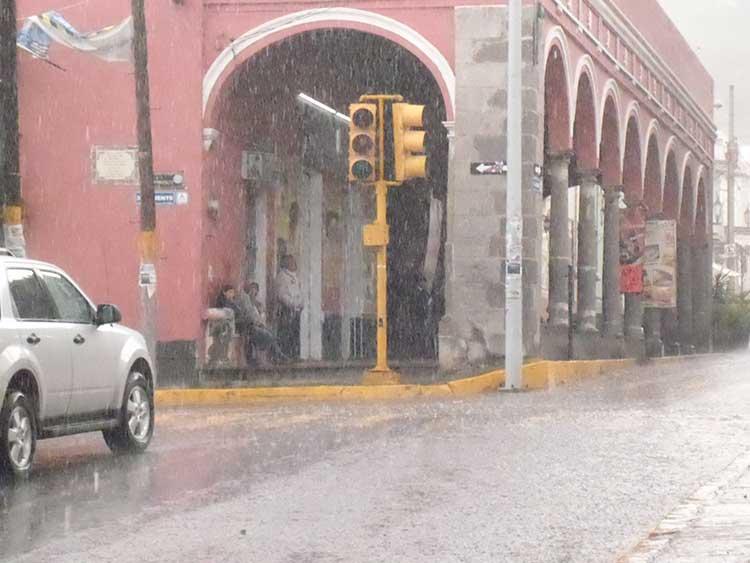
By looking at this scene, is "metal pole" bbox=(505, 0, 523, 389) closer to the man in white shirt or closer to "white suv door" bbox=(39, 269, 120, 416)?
the man in white shirt

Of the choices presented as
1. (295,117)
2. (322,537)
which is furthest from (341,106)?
(322,537)

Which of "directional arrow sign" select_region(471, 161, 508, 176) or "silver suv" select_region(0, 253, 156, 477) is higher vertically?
"directional arrow sign" select_region(471, 161, 508, 176)

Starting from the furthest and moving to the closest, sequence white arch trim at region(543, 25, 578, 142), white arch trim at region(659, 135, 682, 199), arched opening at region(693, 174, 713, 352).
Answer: arched opening at region(693, 174, 713, 352) → white arch trim at region(659, 135, 682, 199) → white arch trim at region(543, 25, 578, 142)

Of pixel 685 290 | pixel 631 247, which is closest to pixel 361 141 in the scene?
pixel 631 247

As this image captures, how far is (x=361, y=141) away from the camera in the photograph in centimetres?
2119

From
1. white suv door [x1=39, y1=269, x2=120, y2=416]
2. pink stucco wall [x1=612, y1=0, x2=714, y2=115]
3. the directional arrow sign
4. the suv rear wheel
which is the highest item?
pink stucco wall [x1=612, y1=0, x2=714, y2=115]

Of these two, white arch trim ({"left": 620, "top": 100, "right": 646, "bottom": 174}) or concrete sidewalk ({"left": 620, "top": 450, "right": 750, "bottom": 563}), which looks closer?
concrete sidewalk ({"left": 620, "top": 450, "right": 750, "bottom": 563})

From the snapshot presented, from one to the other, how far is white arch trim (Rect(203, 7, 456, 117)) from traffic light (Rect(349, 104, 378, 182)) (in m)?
4.39

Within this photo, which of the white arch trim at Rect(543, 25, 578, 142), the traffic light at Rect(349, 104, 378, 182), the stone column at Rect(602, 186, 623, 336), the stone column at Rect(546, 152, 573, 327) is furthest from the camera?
the stone column at Rect(602, 186, 623, 336)

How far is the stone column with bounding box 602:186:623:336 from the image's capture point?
37.2 meters

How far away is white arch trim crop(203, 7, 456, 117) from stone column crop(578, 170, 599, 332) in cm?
914

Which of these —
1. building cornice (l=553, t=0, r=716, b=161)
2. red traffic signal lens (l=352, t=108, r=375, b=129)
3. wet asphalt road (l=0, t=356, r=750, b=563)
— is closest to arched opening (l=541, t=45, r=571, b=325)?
building cornice (l=553, t=0, r=716, b=161)

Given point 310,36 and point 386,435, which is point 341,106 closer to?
point 310,36

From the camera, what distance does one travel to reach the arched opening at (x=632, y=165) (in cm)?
3941
